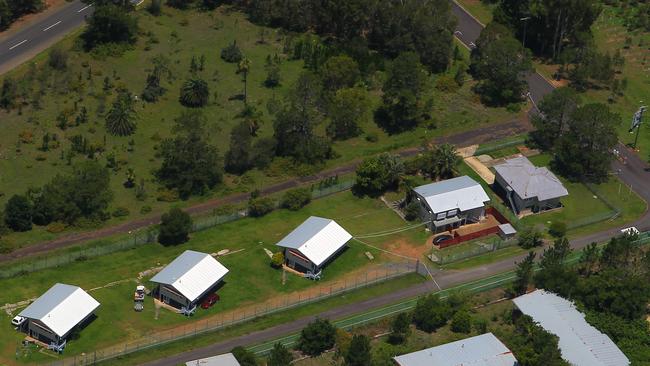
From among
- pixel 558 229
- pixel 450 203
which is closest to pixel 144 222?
pixel 450 203

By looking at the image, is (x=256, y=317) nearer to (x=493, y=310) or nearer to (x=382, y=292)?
(x=382, y=292)

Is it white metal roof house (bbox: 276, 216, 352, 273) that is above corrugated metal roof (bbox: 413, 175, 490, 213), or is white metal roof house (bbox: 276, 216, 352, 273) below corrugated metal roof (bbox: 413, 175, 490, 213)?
above

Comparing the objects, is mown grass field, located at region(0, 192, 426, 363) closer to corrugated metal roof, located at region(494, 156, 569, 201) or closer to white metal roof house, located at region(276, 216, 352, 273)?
white metal roof house, located at region(276, 216, 352, 273)

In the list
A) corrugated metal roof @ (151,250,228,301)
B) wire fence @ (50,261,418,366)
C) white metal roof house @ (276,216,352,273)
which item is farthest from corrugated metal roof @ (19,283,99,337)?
white metal roof house @ (276,216,352,273)

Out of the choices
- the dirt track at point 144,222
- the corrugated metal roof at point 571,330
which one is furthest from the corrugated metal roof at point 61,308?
the corrugated metal roof at point 571,330

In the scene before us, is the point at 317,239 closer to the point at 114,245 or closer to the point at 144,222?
the point at 144,222

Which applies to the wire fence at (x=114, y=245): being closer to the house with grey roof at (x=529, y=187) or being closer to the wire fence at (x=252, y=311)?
the wire fence at (x=252, y=311)

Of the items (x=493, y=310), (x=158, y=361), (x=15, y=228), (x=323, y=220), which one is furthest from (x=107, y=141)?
(x=493, y=310)
